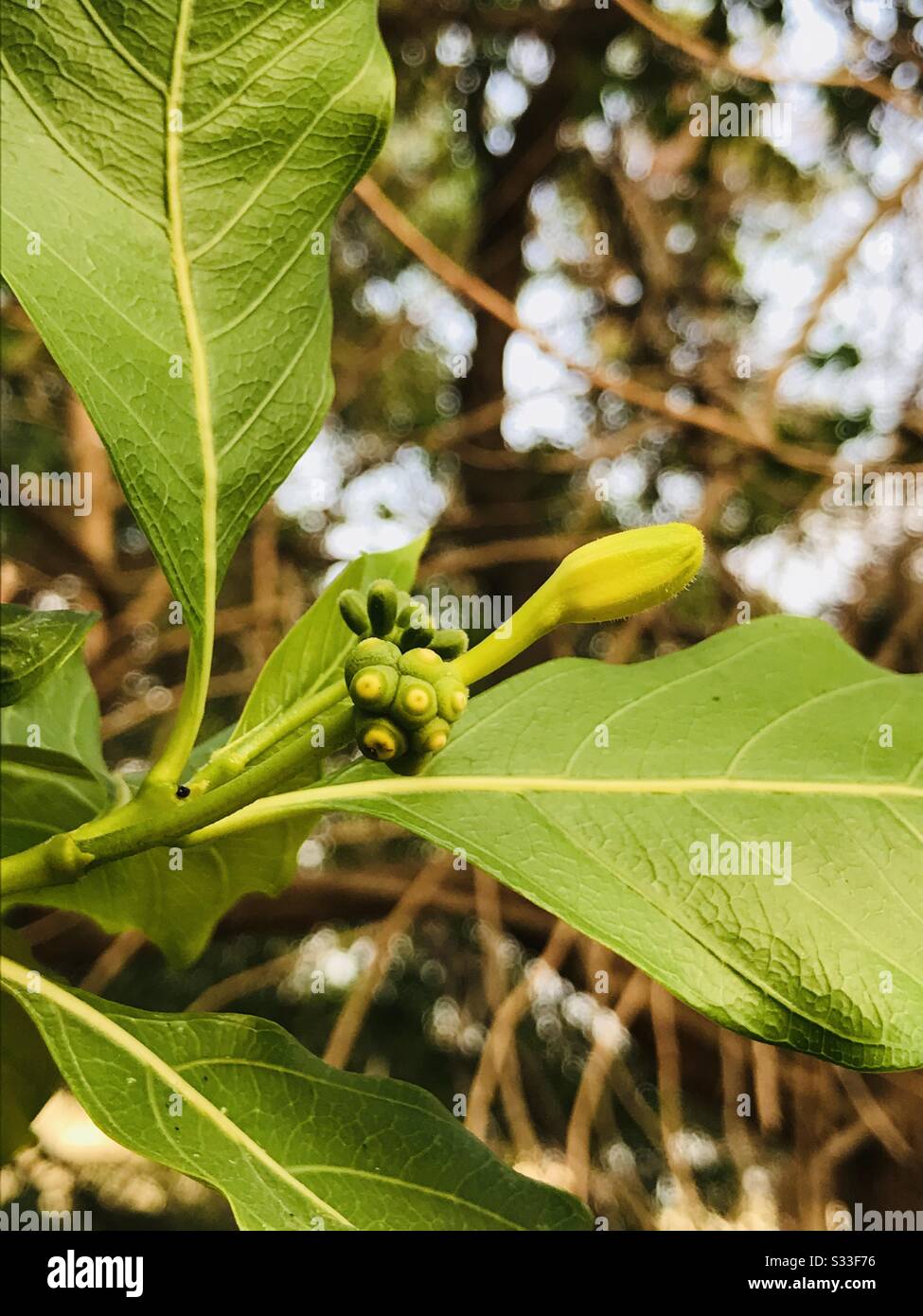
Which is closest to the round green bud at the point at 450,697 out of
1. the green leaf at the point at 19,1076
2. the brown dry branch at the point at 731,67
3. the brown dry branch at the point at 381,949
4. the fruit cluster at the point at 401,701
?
the fruit cluster at the point at 401,701

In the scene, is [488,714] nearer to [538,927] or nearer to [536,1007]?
[538,927]

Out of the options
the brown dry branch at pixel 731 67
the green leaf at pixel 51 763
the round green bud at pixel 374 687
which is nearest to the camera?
the round green bud at pixel 374 687

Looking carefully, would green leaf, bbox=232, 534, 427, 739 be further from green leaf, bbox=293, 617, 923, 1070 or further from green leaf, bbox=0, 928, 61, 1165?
green leaf, bbox=0, 928, 61, 1165

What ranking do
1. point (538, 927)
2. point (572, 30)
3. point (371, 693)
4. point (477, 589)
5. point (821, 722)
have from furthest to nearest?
point (477, 589) < point (572, 30) < point (538, 927) < point (821, 722) < point (371, 693)

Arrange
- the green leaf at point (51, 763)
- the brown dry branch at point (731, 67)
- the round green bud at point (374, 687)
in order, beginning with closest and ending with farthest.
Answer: the round green bud at point (374, 687) < the green leaf at point (51, 763) < the brown dry branch at point (731, 67)

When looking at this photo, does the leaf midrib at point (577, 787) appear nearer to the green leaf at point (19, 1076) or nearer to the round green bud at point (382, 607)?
Answer: the round green bud at point (382, 607)

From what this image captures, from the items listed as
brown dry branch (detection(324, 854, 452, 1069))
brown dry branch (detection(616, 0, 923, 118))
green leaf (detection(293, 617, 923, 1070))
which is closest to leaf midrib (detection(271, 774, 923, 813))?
green leaf (detection(293, 617, 923, 1070))
